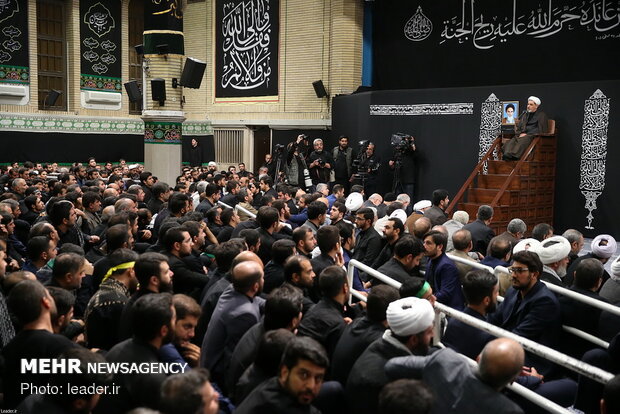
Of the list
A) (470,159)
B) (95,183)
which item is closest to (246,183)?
(95,183)

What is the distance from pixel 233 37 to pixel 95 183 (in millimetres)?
8619

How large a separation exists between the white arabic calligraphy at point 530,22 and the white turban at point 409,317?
342 inches

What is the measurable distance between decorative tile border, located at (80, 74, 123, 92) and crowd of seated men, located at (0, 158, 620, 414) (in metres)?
12.6

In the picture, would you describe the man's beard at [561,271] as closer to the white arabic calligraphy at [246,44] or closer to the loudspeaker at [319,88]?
the loudspeaker at [319,88]

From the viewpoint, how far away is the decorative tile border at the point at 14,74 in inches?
618

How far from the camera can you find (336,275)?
11.2 feet

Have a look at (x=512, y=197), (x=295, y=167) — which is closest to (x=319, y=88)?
(x=295, y=167)

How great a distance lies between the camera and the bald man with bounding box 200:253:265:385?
3.34m

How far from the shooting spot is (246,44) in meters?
16.3

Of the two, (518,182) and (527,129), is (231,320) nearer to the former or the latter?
(518,182)

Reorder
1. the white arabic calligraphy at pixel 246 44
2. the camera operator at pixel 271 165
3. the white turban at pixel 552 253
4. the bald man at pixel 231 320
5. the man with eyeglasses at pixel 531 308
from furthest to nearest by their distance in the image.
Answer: the white arabic calligraphy at pixel 246 44, the camera operator at pixel 271 165, the white turban at pixel 552 253, the man with eyeglasses at pixel 531 308, the bald man at pixel 231 320

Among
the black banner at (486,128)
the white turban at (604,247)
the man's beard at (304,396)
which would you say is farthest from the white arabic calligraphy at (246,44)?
the man's beard at (304,396)

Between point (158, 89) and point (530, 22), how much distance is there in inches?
261

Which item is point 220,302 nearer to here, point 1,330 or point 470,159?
point 1,330
